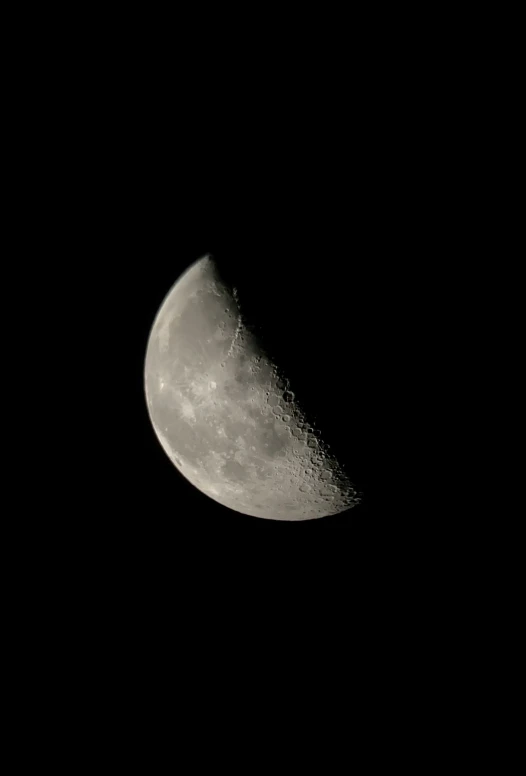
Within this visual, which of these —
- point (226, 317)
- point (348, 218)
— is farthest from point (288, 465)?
point (348, 218)

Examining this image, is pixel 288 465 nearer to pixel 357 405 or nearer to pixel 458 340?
pixel 357 405

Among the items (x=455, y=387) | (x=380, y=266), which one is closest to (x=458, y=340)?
(x=455, y=387)

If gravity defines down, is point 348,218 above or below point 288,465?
above

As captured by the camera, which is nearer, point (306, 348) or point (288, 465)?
point (306, 348)

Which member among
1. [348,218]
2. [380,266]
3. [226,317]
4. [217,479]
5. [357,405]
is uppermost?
[348,218]

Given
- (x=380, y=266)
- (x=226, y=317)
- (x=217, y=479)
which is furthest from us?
(x=217, y=479)

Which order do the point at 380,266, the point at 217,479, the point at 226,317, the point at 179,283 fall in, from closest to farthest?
the point at 380,266
the point at 226,317
the point at 217,479
the point at 179,283
